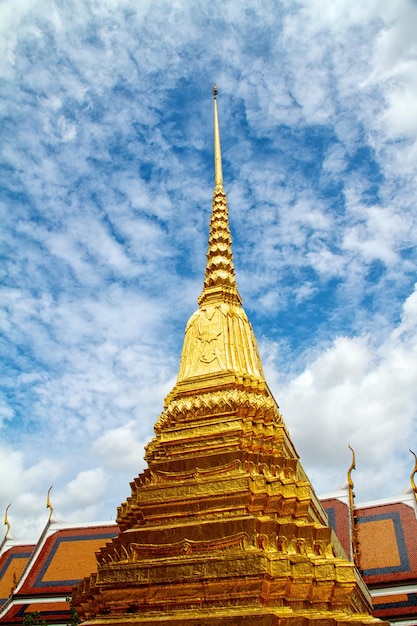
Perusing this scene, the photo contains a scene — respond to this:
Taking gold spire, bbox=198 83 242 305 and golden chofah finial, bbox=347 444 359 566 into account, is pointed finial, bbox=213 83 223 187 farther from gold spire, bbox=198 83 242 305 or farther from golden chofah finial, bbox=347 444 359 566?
golden chofah finial, bbox=347 444 359 566

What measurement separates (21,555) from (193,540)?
1007 centimetres

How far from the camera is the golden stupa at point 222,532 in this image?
21.4 ft

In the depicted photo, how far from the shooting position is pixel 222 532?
7.11 metres

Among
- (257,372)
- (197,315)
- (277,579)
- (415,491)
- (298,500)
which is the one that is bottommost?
(277,579)

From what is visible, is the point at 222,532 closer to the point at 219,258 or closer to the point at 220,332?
the point at 220,332

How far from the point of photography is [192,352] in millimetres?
10750

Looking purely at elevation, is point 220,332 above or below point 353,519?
above

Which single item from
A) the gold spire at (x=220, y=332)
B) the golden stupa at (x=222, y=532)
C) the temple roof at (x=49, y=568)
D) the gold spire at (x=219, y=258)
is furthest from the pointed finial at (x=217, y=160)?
the temple roof at (x=49, y=568)

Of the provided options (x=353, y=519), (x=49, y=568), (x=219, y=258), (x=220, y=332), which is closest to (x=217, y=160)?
(x=219, y=258)

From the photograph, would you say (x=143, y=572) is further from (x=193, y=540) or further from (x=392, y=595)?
(x=392, y=595)

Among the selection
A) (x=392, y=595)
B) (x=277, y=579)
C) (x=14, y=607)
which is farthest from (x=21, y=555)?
(x=277, y=579)

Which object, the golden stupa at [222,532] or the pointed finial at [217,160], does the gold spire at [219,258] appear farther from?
the golden stupa at [222,532]

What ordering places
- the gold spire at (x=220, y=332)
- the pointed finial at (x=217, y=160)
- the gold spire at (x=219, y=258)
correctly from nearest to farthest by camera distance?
the gold spire at (x=220, y=332) < the gold spire at (x=219, y=258) < the pointed finial at (x=217, y=160)

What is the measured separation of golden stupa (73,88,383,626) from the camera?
6.51m
